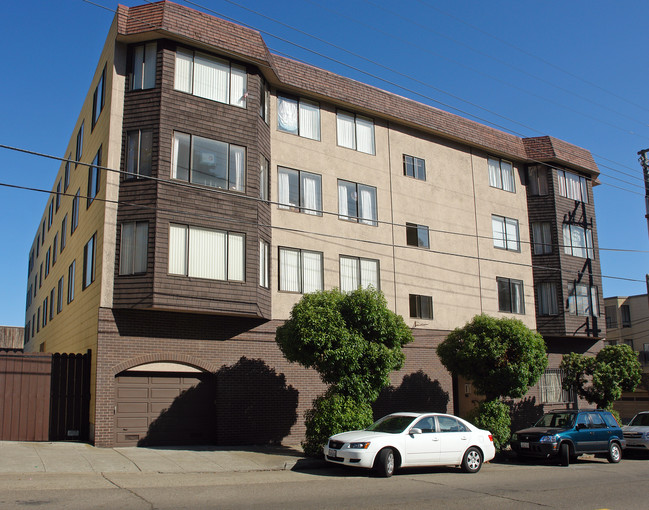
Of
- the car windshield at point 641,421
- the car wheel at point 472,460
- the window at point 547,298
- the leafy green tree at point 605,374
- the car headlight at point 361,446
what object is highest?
the window at point 547,298

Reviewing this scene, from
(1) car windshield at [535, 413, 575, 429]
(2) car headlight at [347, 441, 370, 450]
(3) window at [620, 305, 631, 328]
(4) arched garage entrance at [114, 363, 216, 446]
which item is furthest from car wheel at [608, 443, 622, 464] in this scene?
(3) window at [620, 305, 631, 328]

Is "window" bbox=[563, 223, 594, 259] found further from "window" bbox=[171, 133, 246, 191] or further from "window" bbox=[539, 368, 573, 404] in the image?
"window" bbox=[171, 133, 246, 191]

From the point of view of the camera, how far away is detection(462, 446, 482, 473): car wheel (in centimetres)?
1455

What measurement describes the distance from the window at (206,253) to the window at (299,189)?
2981 millimetres

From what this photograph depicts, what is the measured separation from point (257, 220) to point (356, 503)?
10.8 metres

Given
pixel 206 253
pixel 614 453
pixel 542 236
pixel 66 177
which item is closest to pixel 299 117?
pixel 206 253

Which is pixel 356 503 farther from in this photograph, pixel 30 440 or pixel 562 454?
pixel 30 440

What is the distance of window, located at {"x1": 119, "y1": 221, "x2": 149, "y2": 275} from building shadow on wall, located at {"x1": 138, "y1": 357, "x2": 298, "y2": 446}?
3945 millimetres

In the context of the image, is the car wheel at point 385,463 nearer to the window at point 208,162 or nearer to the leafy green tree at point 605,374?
the window at point 208,162

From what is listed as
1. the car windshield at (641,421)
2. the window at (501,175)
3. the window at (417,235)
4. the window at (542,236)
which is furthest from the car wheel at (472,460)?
the window at (542,236)

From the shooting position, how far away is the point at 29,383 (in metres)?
17.2

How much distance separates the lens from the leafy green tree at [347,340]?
15.7m

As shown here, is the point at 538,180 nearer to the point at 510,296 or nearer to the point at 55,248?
the point at 510,296

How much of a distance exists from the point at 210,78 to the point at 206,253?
5.58 m
